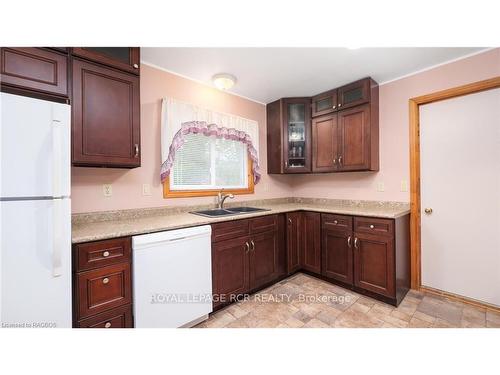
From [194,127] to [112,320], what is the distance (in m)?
1.79

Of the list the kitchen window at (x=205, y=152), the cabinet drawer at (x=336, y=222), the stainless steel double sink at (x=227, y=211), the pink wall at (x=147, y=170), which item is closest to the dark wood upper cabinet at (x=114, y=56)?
the pink wall at (x=147, y=170)

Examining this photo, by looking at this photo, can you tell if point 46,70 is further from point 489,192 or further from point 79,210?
point 489,192

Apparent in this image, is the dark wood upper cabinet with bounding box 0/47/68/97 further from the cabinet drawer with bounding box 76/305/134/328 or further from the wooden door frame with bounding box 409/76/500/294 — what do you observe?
the wooden door frame with bounding box 409/76/500/294

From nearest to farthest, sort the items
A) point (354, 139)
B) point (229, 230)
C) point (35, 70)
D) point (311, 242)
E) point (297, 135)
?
point (35, 70), point (229, 230), point (354, 139), point (311, 242), point (297, 135)

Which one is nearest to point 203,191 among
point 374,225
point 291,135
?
point 291,135

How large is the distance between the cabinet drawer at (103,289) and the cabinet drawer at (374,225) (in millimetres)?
2068

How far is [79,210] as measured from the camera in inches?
66.6

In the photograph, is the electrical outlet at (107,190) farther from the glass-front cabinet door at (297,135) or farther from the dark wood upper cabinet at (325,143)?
the dark wood upper cabinet at (325,143)

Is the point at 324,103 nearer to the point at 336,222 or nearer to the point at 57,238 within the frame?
the point at 336,222

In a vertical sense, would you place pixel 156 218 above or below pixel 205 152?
below

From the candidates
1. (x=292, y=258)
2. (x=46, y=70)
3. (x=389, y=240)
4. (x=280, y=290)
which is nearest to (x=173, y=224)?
(x=46, y=70)

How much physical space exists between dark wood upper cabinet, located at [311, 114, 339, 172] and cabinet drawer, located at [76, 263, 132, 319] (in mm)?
2356

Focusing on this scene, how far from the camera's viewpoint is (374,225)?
2.06 m

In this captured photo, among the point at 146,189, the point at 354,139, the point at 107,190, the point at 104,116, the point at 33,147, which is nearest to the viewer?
the point at 33,147
